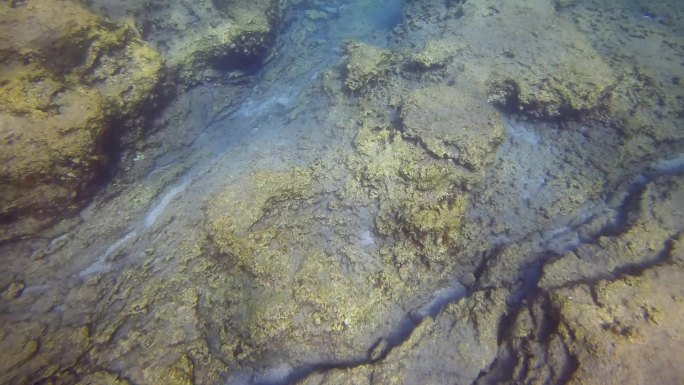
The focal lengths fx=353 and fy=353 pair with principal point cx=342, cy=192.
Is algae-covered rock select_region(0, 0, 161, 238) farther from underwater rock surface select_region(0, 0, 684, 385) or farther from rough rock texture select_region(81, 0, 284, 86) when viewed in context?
rough rock texture select_region(81, 0, 284, 86)

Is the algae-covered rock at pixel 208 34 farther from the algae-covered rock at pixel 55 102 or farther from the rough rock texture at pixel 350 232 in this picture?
the rough rock texture at pixel 350 232

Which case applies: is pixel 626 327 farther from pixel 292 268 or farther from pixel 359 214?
pixel 292 268

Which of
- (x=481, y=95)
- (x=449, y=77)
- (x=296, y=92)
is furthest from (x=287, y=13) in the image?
(x=481, y=95)

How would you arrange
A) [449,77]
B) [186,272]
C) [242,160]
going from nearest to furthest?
[186,272] < [242,160] < [449,77]

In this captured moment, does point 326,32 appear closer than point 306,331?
No

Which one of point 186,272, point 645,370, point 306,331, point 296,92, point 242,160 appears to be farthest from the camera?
point 296,92

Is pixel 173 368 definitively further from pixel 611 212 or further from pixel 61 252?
pixel 611 212

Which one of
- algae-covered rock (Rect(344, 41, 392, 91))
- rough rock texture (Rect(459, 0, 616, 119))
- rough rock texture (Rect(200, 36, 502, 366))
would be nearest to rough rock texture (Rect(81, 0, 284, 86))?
algae-covered rock (Rect(344, 41, 392, 91))
